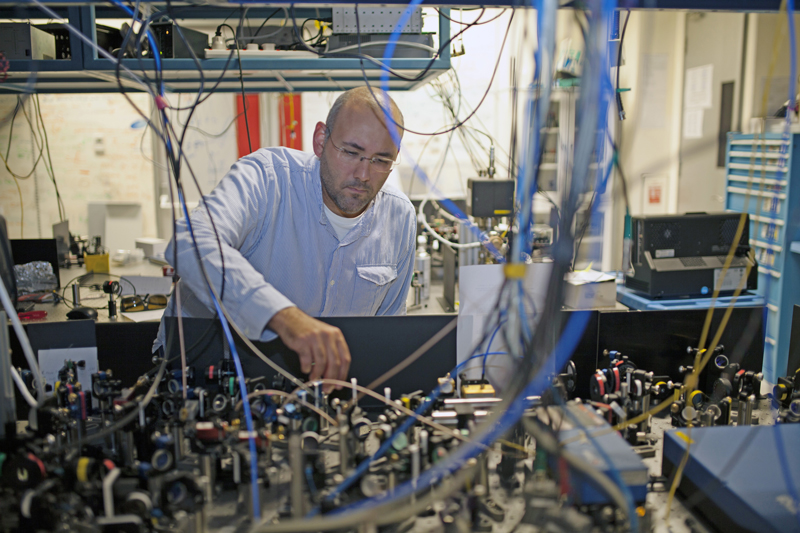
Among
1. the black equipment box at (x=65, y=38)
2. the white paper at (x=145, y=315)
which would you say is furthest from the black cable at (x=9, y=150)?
the white paper at (x=145, y=315)

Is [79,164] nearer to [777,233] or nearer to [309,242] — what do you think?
[309,242]

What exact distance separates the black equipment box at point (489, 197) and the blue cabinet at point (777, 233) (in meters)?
0.97

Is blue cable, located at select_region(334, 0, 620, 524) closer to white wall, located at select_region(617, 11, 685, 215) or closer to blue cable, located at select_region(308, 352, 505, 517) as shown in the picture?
blue cable, located at select_region(308, 352, 505, 517)

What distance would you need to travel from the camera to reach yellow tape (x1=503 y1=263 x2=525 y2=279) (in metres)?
0.68

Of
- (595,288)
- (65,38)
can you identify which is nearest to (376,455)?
(595,288)

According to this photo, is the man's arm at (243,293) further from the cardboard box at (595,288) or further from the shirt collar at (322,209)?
the cardboard box at (595,288)

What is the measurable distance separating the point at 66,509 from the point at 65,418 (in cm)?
25

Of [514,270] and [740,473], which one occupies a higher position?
[514,270]

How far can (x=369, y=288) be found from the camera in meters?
1.67

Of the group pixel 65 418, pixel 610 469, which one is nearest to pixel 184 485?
pixel 65 418

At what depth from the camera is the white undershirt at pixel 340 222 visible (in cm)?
166

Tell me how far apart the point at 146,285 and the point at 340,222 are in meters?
1.22

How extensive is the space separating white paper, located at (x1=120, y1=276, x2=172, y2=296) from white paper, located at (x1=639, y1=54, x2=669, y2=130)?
355 centimetres

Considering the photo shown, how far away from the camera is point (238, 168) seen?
1.52 meters
